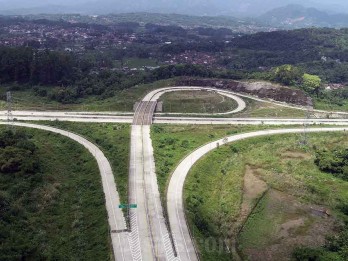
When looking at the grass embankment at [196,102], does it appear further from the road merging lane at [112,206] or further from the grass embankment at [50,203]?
the grass embankment at [50,203]

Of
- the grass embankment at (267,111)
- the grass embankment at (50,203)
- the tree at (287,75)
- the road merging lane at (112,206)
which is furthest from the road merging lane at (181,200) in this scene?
the tree at (287,75)

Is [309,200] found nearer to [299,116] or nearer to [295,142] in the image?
[295,142]

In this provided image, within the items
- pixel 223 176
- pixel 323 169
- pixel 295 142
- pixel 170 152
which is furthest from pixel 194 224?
pixel 295 142

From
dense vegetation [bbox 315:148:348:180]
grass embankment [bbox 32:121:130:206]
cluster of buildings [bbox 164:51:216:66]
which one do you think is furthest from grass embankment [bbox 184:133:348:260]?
cluster of buildings [bbox 164:51:216:66]

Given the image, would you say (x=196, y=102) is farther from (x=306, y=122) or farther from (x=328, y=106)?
(x=328, y=106)

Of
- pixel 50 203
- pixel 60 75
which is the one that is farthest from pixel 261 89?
pixel 50 203

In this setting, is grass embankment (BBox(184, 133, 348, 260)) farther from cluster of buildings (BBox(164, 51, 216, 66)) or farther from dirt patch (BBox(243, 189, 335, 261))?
cluster of buildings (BBox(164, 51, 216, 66))
